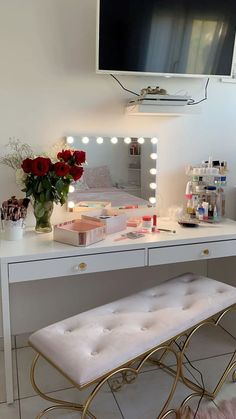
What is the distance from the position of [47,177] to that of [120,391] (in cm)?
108

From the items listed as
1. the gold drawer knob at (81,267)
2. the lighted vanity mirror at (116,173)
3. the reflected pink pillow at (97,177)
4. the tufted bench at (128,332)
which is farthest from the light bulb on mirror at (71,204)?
the tufted bench at (128,332)

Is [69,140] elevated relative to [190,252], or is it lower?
elevated

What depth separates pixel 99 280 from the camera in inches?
89.1

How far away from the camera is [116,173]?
2146 millimetres

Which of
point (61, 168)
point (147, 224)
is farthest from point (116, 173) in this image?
point (61, 168)

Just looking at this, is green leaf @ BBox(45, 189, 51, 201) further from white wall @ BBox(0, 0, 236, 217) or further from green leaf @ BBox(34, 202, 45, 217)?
white wall @ BBox(0, 0, 236, 217)

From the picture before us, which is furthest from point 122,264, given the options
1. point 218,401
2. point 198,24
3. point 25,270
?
point 198,24

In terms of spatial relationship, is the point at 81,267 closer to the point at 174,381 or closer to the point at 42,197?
the point at 42,197

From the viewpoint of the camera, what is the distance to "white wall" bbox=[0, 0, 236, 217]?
6.20 feet

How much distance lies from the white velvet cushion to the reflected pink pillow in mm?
668

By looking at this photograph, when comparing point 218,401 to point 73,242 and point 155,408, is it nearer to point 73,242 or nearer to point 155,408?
point 155,408

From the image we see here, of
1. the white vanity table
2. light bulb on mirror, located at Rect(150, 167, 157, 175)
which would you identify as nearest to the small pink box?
the white vanity table

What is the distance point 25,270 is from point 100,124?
36.8 inches

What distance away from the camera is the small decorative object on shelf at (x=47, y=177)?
1.74 meters
